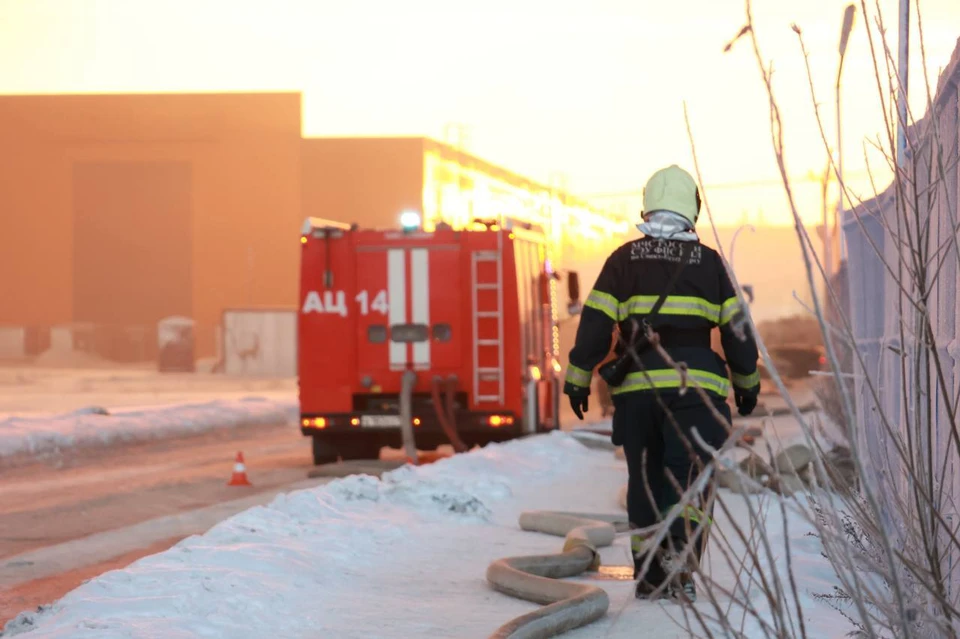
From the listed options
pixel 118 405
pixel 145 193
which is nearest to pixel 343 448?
pixel 118 405

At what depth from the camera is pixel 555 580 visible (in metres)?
6.50

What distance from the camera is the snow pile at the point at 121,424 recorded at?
17.2m

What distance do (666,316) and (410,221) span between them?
9.27 metres

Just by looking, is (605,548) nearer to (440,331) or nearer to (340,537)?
(340,537)

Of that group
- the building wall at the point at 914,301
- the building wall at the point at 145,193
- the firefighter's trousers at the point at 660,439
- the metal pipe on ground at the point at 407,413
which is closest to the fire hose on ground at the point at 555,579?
the firefighter's trousers at the point at 660,439

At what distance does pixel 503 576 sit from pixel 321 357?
8.46 meters

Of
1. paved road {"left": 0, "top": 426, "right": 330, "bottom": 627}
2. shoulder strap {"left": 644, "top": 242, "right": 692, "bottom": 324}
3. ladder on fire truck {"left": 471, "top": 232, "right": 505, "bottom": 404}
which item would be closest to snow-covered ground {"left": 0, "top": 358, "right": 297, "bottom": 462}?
paved road {"left": 0, "top": 426, "right": 330, "bottom": 627}

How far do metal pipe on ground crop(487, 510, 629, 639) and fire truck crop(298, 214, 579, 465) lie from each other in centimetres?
574

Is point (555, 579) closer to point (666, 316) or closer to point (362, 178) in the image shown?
point (666, 316)

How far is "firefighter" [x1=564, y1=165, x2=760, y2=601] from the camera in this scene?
Result: 238 inches

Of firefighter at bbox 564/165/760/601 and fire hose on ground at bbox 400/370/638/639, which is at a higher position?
firefighter at bbox 564/165/760/601

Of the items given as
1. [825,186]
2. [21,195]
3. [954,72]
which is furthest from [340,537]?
[21,195]

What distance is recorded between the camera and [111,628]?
5.12 m

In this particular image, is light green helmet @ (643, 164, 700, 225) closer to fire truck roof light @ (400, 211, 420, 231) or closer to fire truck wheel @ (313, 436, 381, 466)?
fire truck roof light @ (400, 211, 420, 231)
